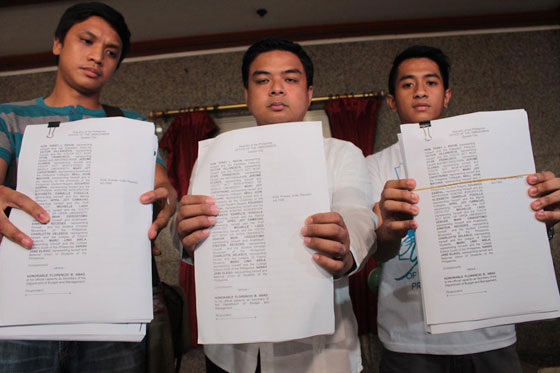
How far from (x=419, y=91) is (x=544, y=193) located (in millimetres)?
760

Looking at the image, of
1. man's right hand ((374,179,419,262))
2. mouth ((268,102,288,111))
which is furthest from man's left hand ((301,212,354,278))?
mouth ((268,102,288,111))

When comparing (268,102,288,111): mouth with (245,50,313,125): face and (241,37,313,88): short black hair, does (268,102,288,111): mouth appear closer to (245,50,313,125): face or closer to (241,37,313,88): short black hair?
(245,50,313,125): face

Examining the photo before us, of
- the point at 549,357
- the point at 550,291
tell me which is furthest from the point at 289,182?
the point at 549,357

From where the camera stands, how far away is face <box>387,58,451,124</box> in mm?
1369

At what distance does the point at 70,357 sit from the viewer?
0.80m

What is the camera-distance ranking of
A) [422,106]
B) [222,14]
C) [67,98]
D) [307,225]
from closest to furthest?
[307,225]
[67,98]
[422,106]
[222,14]

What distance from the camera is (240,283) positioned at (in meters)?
0.69

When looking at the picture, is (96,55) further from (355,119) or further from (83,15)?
(355,119)

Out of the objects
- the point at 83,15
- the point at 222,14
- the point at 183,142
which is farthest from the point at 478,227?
the point at 222,14

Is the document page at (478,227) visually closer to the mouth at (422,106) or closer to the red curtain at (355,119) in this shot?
the mouth at (422,106)

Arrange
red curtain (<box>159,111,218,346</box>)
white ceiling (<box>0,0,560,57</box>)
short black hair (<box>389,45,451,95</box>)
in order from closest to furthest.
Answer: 1. short black hair (<box>389,45,451,95</box>)
2. white ceiling (<box>0,0,560,57</box>)
3. red curtain (<box>159,111,218,346</box>)

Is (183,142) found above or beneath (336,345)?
above

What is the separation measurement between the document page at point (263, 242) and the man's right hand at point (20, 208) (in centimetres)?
33

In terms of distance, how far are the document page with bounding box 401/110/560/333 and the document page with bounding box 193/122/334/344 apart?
9.4 inches
